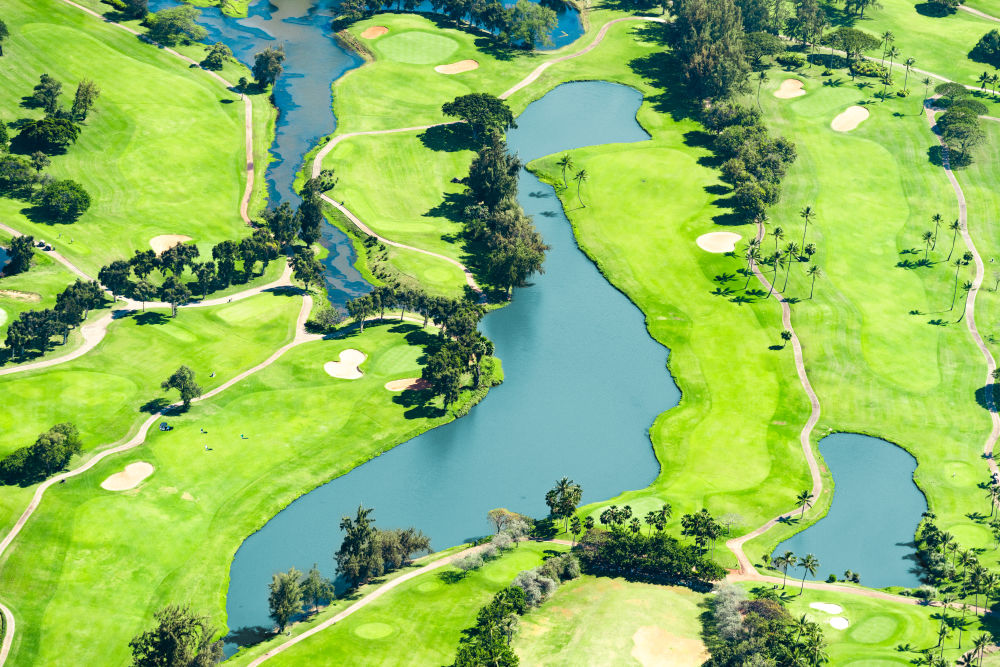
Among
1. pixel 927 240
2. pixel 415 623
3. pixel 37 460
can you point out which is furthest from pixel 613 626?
pixel 927 240

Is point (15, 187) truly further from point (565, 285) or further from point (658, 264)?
point (658, 264)

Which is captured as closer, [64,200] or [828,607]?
[828,607]

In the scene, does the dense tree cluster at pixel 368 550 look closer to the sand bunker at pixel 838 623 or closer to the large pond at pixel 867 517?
the large pond at pixel 867 517

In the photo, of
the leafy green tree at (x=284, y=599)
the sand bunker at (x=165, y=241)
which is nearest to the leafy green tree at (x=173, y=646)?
the leafy green tree at (x=284, y=599)

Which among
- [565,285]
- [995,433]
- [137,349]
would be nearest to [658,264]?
[565,285]

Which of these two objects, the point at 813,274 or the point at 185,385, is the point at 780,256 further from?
the point at 185,385

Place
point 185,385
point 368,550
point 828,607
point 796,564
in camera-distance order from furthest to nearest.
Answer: point 185,385 < point 796,564 < point 368,550 < point 828,607

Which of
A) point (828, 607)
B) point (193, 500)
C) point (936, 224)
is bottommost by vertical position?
point (193, 500)

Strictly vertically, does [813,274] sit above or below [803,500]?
above
